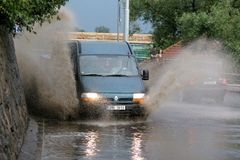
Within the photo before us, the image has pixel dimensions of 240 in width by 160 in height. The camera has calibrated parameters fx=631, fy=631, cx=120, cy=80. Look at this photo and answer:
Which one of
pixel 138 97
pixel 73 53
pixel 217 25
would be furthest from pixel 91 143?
pixel 217 25

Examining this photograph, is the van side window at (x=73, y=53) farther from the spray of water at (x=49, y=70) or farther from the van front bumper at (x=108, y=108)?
the van front bumper at (x=108, y=108)

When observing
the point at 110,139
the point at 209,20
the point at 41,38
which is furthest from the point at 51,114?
the point at 209,20

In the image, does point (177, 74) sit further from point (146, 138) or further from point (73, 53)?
point (146, 138)

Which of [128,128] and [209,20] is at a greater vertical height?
[209,20]

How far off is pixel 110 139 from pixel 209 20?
22432mm

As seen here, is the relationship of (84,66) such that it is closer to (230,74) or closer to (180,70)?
(180,70)

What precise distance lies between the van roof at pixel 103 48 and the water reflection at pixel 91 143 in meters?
4.52

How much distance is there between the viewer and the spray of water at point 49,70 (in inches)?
651

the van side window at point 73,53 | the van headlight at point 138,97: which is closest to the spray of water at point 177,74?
the van headlight at point 138,97

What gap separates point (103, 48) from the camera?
18.2 m

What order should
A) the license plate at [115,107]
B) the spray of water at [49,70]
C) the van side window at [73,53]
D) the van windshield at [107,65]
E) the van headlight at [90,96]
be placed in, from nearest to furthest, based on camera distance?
the van headlight at [90,96] < the license plate at [115,107] < the spray of water at [49,70] < the van windshield at [107,65] < the van side window at [73,53]

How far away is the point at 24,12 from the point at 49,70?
7.83 meters

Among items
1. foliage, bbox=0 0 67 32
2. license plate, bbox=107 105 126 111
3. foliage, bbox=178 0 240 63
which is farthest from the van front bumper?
foliage, bbox=178 0 240 63

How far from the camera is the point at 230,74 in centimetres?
3131
